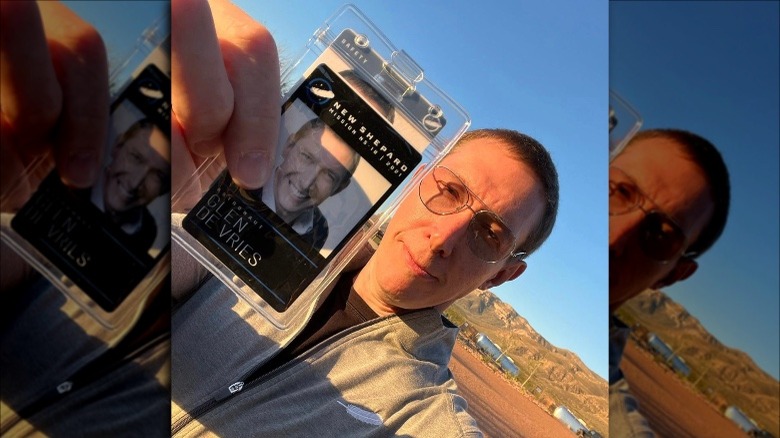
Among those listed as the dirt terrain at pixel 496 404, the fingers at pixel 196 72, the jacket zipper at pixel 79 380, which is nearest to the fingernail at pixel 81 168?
the jacket zipper at pixel 79 380

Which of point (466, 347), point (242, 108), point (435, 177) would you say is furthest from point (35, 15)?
point (466, 347)

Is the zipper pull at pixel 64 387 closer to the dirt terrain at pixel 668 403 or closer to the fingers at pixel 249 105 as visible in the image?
the fingers at pixel 249 105

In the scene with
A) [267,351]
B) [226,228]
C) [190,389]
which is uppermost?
[226,228]

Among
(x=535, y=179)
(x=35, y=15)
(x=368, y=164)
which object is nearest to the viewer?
(x=35, y=15)

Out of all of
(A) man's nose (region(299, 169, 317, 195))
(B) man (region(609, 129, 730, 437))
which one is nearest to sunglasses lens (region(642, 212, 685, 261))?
(B) man (region(609, 129, 730, 437))

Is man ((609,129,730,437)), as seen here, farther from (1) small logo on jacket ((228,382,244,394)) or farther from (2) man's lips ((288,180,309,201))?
(1) small logo on jacket ((228,382,244,394))

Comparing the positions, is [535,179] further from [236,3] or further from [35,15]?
[35,15]
